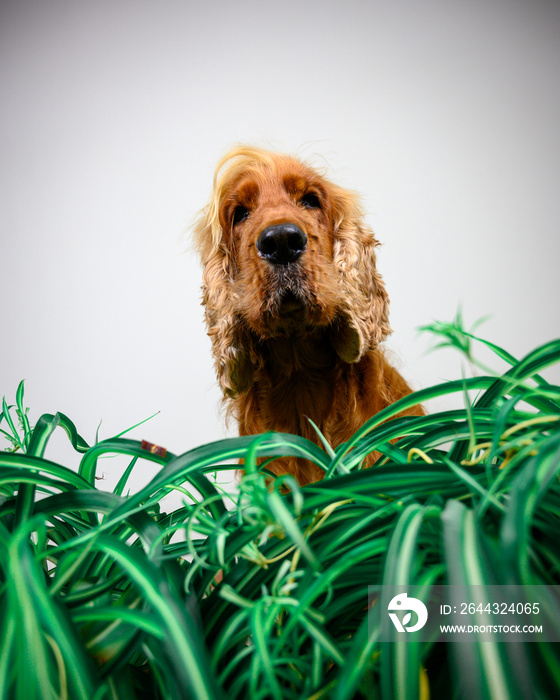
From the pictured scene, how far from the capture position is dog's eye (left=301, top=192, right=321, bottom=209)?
2.82 feet

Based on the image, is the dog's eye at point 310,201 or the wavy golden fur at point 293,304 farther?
the dog's eye at point 310,201

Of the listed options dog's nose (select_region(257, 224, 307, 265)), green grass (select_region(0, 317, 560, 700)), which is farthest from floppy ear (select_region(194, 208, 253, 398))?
green grass (select_region(0, 317, 560, 700))

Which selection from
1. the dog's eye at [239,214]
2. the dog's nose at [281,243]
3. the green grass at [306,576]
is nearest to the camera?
the green grass at [306,576]

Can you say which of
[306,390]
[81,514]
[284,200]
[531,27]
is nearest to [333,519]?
[81,514]

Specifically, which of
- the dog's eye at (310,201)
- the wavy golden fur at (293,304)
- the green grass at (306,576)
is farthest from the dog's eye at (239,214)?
the green grass at (306,576)

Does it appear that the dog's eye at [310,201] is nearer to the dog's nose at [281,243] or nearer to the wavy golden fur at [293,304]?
the wavy golden fur at [293,304]

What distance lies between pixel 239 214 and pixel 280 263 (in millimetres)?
221

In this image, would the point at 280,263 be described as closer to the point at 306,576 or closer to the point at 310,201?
the point at 310,201

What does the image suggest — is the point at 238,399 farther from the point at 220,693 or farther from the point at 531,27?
the point at 531,27

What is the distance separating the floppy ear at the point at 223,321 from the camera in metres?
0.79

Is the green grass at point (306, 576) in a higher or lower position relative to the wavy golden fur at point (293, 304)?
lower

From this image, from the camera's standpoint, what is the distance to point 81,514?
1.08ft

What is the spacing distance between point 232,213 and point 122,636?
2.52 ft

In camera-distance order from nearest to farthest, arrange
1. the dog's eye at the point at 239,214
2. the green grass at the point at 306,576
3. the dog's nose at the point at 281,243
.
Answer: the green grass at the point at 306,576 → the dog's nose at the point at 281,243 → the dog's eye at the point at 239,214
